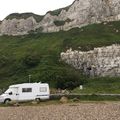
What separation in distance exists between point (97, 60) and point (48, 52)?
2347cm

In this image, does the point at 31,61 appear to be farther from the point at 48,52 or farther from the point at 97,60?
the point at 97,60

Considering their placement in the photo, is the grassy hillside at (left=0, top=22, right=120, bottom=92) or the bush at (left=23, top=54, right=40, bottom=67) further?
the bush at (left=23, top=54, right=40, bottom=67)

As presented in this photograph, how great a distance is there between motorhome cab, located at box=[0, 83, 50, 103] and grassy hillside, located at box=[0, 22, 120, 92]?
2446cm

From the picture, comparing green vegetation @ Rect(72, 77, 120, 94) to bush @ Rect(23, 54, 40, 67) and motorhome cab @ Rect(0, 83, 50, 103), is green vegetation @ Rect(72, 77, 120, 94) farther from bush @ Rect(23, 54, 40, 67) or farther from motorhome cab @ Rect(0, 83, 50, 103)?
bush @ Rect(23, 54, 40, 67)

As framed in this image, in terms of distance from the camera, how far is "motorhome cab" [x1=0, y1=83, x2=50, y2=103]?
75.9 metres

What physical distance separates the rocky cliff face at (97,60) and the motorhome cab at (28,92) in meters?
50.0

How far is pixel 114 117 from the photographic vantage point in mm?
43875

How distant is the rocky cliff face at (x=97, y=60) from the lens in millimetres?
126037

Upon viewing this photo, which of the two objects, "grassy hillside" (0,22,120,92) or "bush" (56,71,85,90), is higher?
"grassy hillside" (0,22,120,92)

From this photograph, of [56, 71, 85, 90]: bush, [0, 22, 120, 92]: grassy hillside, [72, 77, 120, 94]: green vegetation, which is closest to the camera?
[72, 77, 120, 94]: green vegetation

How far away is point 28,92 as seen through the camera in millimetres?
76250

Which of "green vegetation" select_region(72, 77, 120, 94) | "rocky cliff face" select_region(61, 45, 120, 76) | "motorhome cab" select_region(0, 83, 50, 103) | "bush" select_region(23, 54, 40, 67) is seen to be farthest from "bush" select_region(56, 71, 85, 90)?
"bush" select_region(23, 54, 40, 67)

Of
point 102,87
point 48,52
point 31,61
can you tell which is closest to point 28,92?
point 102,87

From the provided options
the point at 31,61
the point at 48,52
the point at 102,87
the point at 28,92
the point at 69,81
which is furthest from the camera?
the point at 48,52
